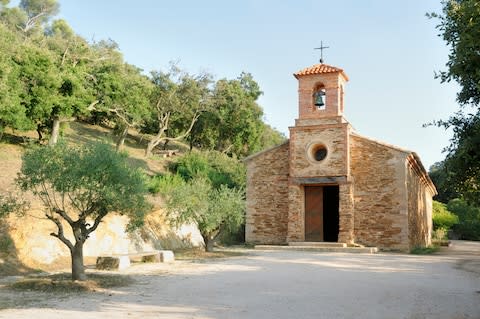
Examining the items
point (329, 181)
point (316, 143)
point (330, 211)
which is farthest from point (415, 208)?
point (316, 143)

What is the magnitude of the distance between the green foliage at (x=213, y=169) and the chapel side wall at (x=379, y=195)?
7260 mm

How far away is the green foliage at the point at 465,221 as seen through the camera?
38.9 metres

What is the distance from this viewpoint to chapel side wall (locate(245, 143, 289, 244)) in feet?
79.7

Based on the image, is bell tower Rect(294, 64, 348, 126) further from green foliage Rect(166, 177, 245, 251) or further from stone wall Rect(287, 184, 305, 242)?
green foliage Rect(166, 177, 245, 251)

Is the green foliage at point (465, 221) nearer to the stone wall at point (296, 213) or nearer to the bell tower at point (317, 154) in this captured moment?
the bell tower at point (317, 154)

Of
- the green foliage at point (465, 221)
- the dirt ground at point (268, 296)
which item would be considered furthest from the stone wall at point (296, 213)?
the green foliage at point (465, 221)

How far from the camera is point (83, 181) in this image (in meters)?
10.0

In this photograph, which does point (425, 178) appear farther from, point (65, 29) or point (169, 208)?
point (65, 29)

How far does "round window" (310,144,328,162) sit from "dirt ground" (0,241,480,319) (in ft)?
36.2

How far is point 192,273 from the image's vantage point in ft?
39.4

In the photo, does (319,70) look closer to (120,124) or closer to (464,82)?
(464,82)

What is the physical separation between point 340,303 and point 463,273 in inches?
258

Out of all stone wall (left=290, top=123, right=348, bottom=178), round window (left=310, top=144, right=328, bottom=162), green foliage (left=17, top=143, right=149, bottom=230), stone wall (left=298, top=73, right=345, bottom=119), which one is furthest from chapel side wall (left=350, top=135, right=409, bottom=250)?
green foliage (left=17, top=143, right=149, bottom=230)

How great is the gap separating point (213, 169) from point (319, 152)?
8267 millimetres
